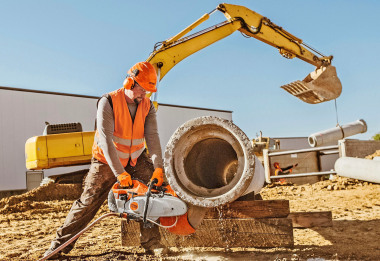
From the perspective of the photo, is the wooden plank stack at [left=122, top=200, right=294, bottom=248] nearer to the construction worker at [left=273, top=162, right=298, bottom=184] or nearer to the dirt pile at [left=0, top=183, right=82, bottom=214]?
the dirt pile at [left=0, top=183, right=82, bottom=214]

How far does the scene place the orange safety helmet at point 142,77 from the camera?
3.18m

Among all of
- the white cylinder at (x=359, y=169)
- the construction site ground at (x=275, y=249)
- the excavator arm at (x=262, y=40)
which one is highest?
the excavator arm at (x=262, y=40)

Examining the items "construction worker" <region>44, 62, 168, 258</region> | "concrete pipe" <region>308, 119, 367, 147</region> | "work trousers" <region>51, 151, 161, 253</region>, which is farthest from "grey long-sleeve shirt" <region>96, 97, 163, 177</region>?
"concrete pipe" <region>308, 119, 367, 147</region>

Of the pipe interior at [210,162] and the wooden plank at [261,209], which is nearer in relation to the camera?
the pipe interior at [210,162]

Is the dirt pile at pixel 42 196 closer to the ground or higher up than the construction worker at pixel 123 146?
closer to the ground

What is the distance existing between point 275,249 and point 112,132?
201cm

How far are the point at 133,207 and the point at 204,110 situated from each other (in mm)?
23374

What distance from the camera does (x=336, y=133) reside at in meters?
14.8

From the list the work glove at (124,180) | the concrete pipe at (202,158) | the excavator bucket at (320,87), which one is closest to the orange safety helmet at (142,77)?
the concrete pipe at (202,158)

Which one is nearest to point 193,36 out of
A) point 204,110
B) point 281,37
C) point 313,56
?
point 281,37

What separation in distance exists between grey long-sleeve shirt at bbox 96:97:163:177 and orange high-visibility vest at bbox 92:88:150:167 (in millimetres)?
64

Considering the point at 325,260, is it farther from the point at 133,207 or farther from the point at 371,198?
the point at 371,198

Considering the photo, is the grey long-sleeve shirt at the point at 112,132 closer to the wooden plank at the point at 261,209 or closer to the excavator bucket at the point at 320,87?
the wooden plank at the point at 261,209

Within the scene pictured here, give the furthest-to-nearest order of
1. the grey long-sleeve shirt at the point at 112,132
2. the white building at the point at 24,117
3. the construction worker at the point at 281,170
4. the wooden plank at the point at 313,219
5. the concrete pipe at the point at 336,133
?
the white building at the point at 24,117, the concrete pipe at the point at 336,133, the construction worker at the point at 281,170, the wooden plank at the point at 313,219, the grey long-sleeve shirt at the point at 112,132
